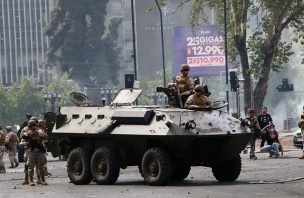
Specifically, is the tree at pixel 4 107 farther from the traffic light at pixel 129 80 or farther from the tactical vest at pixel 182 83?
the tactical vest at pixel 182 83

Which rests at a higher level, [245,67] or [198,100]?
[245,67]

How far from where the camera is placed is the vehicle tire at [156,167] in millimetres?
25484

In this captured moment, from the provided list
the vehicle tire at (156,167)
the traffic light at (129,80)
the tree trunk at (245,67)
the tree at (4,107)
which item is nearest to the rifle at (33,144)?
the vehicle tire at (156,167)

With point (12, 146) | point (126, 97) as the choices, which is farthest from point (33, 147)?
point (12, 146)

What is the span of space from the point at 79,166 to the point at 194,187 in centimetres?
371

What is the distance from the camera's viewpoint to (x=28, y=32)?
193875mm

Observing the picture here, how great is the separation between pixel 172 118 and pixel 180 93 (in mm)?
1443

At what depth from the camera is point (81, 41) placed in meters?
136

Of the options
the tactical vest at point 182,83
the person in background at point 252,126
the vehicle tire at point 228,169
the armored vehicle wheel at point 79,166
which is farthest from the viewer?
the person in background at point 252,126

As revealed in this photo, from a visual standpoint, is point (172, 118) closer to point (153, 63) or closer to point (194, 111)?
point (194, 111)

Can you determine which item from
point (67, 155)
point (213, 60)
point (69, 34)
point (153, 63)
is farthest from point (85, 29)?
point (67, 155)

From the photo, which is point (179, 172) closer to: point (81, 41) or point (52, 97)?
point (52, 97)

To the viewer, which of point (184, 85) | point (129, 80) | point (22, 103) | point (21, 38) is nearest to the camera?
point (184, 85)

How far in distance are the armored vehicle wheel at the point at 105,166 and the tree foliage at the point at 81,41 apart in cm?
10428
